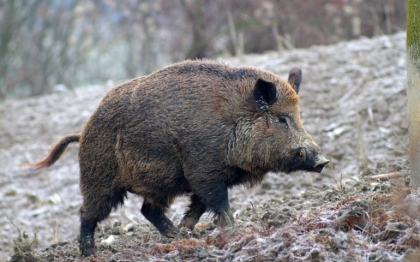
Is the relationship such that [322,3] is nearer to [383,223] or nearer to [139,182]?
[139,182]

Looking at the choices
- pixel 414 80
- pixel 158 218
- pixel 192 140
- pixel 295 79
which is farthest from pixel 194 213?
pixel 414 80

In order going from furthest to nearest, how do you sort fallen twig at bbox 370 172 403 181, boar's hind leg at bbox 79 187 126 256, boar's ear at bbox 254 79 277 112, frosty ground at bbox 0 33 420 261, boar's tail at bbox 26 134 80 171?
boar's tail at bbox 26 134 80 171
boar's hind leg at bbox 79 187 126 256
fallen twig at bbox 370 172 403 181
boar's ear at bbox 254 79 277 112
frosty ground at bbox 0 33 420 261

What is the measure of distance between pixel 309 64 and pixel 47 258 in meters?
6.05

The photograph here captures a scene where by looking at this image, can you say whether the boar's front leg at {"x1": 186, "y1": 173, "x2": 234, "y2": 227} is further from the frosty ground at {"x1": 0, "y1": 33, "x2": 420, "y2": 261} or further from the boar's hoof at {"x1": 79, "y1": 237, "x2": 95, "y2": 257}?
the boar's hoof at {"x1": 79, "y1": 237, "x2": 95, "y2": 257}

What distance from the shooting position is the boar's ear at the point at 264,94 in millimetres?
5672

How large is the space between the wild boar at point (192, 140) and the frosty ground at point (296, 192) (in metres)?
0.35

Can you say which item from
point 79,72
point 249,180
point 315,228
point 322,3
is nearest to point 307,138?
point 249,180

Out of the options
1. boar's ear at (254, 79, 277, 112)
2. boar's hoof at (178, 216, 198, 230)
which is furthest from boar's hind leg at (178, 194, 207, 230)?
boar's ear at (254, 79, 277, 112)

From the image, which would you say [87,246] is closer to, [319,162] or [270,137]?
[270,137]

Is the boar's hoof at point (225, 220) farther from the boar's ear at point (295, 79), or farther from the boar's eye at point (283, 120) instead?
the boar's ear at point (295, 79)

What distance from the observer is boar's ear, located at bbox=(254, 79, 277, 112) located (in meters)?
5.67

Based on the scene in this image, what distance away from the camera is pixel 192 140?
5.65 meters

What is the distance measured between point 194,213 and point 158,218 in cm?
45

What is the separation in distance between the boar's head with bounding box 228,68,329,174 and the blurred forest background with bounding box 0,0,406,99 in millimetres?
8487
